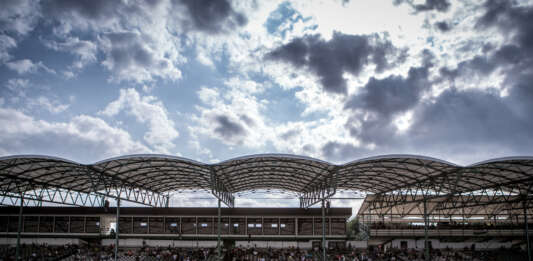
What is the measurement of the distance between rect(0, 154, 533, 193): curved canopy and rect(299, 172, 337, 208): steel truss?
395 mm

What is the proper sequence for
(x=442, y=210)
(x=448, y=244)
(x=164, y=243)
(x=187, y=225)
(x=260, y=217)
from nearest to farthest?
(x=260, y=217), (x=187, y=225), (x=164, y=243), (x=448, y=244), (x=442, y=210)

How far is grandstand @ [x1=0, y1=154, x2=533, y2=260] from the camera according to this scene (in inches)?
1329

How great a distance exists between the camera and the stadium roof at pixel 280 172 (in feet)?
85.0

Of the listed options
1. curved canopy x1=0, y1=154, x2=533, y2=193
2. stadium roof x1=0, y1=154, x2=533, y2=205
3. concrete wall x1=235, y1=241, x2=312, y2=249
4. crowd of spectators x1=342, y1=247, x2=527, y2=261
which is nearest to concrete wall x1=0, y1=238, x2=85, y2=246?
stadium roof x1=0, y1=154, x2=533, y2=205

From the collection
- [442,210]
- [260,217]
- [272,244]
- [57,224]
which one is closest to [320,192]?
[260,217]

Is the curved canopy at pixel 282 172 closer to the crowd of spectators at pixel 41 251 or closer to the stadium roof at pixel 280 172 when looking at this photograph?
the stadium roof at pixel 280 172

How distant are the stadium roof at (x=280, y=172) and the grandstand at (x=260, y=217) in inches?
9.1

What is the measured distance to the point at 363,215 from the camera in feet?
171

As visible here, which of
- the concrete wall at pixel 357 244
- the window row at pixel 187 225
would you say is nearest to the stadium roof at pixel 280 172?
the window row at pixel 187 225

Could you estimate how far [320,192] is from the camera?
1453 inches

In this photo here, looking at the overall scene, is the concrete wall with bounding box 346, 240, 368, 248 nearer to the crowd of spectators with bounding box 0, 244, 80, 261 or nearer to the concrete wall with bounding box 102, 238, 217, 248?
the concrete wall with bounding box 102, 238, 217, 248

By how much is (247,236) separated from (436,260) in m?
19.9

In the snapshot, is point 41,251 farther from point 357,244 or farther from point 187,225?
point 357,244

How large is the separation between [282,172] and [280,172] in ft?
1.01
